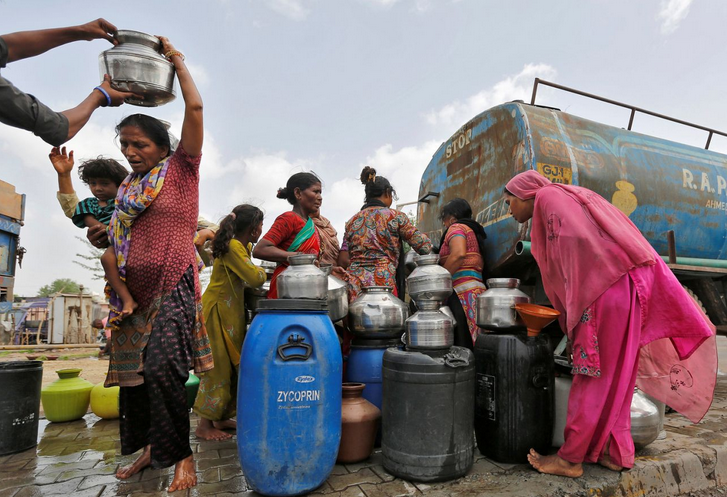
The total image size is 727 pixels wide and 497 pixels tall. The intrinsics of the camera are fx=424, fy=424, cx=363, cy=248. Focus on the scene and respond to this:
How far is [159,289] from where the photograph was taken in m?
2.14

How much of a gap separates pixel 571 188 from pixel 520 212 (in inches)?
12.8

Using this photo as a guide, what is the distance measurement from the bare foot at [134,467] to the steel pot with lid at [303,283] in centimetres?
111

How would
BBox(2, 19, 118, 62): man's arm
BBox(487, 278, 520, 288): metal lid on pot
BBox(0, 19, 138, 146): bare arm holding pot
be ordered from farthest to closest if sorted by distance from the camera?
BBox(487, 278, 520, 288): metal lid on pot, BBox(2, 19, 118, 62): man's arm, BBox(0, 19, 138, 146): bare arm holding pot

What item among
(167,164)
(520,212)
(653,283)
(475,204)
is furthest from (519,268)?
(167,164)

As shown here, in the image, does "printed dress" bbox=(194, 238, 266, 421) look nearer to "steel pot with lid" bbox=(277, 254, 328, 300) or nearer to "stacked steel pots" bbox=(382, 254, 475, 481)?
"steel pot with lid" bbox=(277, 254, 328, 300)

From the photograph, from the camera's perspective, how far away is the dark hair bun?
371 cm

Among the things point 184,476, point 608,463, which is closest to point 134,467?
point 184,476

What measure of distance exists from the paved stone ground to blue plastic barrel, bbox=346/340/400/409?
0.35m

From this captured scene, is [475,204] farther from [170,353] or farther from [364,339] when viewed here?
[170,353]

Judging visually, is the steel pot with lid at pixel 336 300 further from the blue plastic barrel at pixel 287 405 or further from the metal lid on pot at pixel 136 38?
the metal lid on pot at pixel 136 38

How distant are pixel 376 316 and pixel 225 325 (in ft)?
3.70

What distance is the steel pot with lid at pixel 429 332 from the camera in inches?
86.9

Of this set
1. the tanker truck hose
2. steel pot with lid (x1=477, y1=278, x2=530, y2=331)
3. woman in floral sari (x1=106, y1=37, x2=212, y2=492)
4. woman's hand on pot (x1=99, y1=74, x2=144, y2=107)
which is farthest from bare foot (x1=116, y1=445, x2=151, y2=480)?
the tanker truck hose

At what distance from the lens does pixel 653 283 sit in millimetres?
2270
